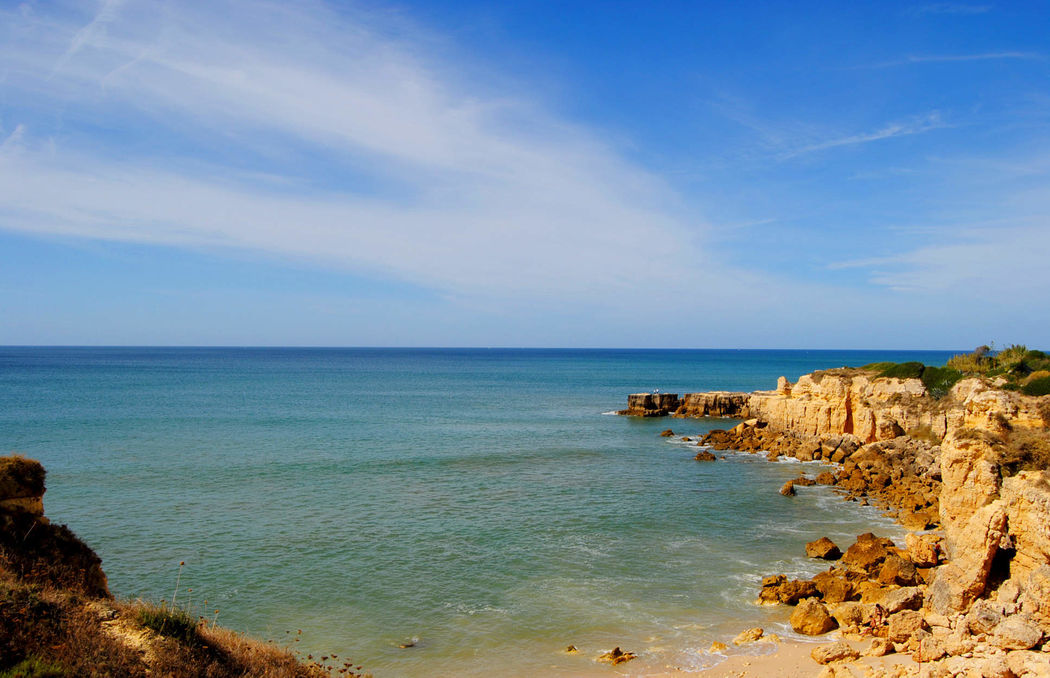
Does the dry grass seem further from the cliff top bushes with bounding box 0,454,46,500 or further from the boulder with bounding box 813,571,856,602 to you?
the cliff top bushes with bounding box 0,454,46,500

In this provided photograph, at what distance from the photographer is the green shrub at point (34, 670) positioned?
8.21 metres

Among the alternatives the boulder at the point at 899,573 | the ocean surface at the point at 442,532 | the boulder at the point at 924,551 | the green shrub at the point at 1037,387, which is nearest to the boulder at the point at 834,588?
the boulder at the point at 899,573

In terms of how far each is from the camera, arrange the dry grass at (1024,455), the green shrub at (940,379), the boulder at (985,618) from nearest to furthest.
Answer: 1. the boulder at (985,618)
2. the dry grass at (1024,455)
3. the green shrub at (940,379)

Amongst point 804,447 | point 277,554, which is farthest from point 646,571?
point 804,447

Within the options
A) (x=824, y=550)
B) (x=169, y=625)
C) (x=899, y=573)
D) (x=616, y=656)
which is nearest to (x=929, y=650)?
(x=899, y=573)

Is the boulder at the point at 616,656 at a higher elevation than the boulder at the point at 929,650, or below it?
below

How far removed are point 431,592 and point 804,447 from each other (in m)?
34.1

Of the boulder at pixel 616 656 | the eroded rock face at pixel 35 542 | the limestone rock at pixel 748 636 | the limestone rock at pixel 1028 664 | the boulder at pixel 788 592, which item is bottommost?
the boulder at pixel 616 656

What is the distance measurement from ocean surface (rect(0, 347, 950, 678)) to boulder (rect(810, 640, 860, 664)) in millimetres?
2137

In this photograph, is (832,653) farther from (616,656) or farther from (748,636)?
(616,656)

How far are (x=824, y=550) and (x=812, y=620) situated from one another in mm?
6558

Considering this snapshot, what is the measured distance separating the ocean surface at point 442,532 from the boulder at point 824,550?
0.99 meters

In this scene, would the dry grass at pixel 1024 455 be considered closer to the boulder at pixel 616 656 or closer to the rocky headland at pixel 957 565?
the rocky headland at pixel 957 565

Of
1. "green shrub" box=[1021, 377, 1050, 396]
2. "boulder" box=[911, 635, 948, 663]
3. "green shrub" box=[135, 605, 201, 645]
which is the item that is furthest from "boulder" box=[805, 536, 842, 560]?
"green shrub" box=[135, 605, 201, 645]
